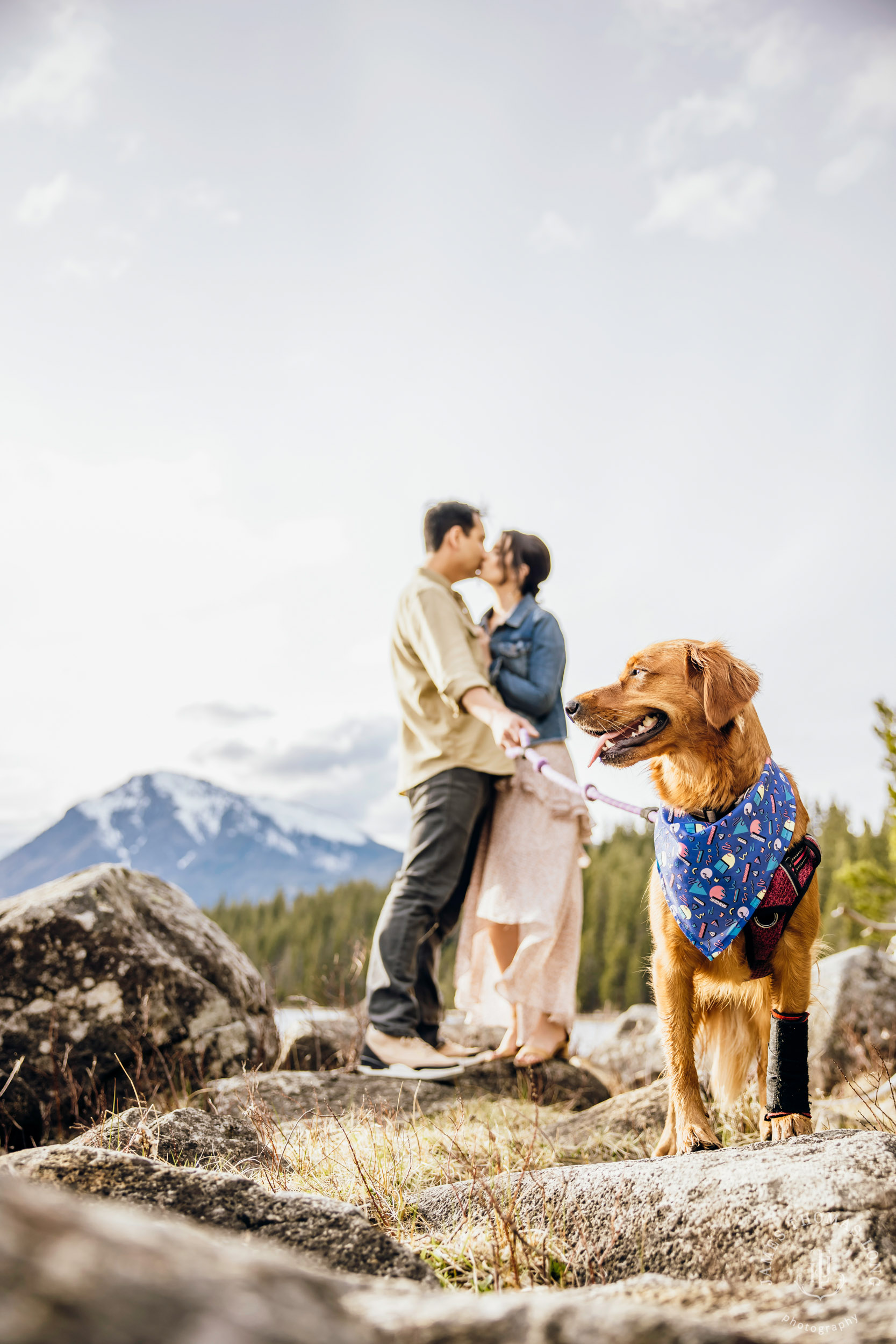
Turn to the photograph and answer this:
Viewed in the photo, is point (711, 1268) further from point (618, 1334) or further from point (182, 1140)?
point (182, 1140)

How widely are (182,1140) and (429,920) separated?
8.27 feet

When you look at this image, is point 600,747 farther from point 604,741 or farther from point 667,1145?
point 667,1145

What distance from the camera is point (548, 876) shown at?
5.21 meters

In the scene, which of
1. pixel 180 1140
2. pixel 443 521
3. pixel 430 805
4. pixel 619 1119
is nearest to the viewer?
pixel 180 1140

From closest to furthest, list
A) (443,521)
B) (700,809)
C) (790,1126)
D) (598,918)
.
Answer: (790,1126), (700,809), (443,521), (598,918)

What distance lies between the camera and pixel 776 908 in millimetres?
2844

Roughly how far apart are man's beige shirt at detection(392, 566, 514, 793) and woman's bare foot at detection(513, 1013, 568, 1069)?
66.5 inches

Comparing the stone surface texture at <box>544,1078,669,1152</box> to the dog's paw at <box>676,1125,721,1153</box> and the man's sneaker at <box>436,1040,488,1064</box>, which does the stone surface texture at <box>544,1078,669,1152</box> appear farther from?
the dog's paw at <box>676,1125,721,1153</box>

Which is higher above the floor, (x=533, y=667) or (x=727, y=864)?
(x=533, y=667)

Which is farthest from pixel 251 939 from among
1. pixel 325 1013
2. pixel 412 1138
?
pixel 412 1138

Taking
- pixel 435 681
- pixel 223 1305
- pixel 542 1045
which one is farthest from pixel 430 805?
pixel 223 1305

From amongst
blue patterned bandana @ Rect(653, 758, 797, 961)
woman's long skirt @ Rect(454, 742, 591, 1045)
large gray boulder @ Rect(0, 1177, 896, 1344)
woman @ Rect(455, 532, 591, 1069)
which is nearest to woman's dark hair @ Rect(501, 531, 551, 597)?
woman @ Rect(455, 532, 591, 1069)

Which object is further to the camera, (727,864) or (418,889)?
(418,889)

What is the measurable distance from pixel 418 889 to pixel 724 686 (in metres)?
2.71
